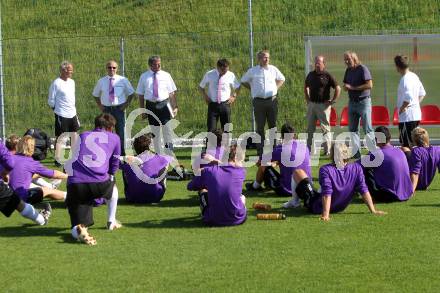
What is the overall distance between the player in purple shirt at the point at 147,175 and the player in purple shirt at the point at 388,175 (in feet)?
9.21

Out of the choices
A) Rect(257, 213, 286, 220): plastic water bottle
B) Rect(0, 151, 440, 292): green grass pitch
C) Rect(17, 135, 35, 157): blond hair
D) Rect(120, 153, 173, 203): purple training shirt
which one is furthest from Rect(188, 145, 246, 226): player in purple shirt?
Rect(17, 135, 35, 157): blond hair

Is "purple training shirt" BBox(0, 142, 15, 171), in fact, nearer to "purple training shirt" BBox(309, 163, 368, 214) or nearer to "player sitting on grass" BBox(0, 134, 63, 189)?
"player sitting on grass" BBox(0, 134, 63, 189)

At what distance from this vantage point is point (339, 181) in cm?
985

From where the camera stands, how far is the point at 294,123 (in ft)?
64.8

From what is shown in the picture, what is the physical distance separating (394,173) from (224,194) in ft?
8.71

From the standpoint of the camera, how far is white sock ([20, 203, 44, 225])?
9.54 m

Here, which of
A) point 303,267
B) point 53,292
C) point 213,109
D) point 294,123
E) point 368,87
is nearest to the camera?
point 53,292

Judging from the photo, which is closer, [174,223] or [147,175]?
[174,223]

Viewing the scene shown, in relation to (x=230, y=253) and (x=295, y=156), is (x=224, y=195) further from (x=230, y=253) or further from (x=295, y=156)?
(x=295, y=156)

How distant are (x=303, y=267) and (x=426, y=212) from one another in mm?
3208

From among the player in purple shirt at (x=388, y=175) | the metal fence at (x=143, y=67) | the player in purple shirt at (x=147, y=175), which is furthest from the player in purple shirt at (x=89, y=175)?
the metal fence at (x=143, y=67)

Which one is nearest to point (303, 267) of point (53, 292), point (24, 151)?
point (53, 292)

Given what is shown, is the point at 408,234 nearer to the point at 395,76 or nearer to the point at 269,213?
the point at 269,213

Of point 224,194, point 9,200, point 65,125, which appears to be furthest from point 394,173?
point 65,125
